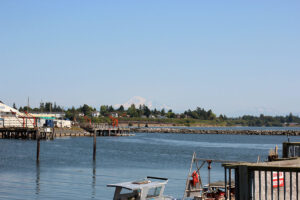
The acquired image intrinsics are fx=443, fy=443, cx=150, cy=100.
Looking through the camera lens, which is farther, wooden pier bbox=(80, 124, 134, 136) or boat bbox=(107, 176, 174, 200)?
wooden pier bbox=(80, 124, 134, 136)

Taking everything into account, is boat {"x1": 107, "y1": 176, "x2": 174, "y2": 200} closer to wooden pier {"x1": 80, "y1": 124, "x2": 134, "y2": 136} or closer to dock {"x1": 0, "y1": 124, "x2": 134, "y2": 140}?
dock {"x1": 0, "y1": 124, "x2": 134, "y2": 140}

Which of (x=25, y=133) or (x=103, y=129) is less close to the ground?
(x=103, y=129)

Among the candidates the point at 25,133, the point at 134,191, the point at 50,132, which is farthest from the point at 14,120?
the point at 134,191

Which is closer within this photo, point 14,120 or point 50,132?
point 50,132

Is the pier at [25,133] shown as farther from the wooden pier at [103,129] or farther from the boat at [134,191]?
the boat at [134,191]

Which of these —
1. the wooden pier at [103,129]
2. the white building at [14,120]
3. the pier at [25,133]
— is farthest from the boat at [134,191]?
the wooden pier at [103,129]

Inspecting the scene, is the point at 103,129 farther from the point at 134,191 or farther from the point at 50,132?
the point at 134,191

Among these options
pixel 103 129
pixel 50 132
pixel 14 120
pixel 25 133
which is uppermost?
pixel 14 120

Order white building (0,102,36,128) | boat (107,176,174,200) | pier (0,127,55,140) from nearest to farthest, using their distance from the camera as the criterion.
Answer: boat (107,176,174,200) < pier (0,127,55,140) < white building (0,102,36,128)

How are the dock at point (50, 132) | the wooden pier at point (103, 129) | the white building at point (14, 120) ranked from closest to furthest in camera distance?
the dock at point (50, 132), the white building at point (14, 120), the wooden pier at point (103, 129)

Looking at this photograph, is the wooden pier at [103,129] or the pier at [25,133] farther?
the wooden pier at [103,129]

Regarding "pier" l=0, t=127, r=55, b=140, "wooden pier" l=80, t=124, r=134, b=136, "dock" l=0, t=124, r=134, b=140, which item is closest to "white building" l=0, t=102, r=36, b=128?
"dock" l=0, t=124, r=134, b=140

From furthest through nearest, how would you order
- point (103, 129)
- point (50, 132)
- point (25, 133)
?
point (103, 129), point (50, 132), point (25, 133)

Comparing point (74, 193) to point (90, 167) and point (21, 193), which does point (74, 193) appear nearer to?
point (21, 193)
